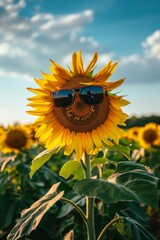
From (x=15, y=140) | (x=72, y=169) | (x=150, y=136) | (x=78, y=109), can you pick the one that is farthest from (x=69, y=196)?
(x=150, y=136)

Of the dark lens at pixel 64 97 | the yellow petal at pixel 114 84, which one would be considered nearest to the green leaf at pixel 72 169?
the dark lens at pixel 64 97

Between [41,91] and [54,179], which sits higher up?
[41,91]

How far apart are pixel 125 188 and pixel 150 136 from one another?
511 cm

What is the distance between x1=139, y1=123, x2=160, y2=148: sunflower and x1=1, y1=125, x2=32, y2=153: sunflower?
246 cm

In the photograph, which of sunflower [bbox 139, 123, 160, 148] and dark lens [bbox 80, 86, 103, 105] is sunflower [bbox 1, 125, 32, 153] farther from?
dark lens [bbox 80, 86, 103, 105]

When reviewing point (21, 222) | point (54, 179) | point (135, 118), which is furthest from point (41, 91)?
Answer: point (135, 118)

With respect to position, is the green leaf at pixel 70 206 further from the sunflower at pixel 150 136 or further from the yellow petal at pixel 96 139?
the sunflower at pixel 150 136

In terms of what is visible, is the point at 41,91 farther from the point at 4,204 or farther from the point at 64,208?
the point at 4,204

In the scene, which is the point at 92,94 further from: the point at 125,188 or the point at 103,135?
the point at 125,188

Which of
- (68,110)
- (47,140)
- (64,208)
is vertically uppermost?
(68,110)

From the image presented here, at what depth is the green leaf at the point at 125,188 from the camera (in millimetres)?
1769

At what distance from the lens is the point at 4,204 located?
3896 millimetres

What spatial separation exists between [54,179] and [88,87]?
1872 millimetres

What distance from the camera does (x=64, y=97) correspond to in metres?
2.24
